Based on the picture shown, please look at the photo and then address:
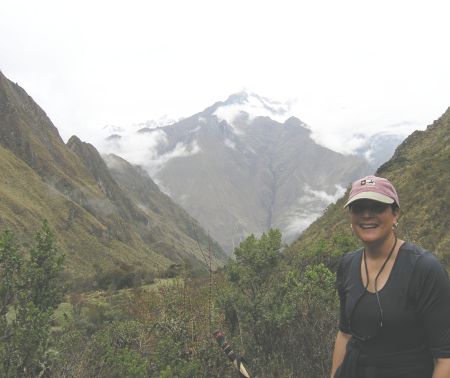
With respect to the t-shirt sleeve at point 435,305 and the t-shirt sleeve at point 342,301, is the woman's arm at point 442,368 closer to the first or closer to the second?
the t-shirt sleeve at point 435,305

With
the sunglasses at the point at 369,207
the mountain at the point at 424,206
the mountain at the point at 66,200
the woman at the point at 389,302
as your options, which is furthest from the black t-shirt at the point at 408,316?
the mountain at the point at 66,200

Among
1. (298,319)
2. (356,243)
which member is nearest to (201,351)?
(298,319)

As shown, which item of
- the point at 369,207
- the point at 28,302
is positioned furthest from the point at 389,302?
the point at 28,302

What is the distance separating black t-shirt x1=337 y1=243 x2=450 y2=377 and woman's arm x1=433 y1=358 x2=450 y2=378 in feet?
0.10

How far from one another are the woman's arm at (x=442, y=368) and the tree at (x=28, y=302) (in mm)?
4527

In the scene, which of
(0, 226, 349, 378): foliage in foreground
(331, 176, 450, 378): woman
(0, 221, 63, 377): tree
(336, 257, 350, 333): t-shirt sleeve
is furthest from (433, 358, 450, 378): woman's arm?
(0, 221, 63, 377): tree

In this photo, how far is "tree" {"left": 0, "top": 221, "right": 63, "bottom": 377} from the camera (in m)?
5.46

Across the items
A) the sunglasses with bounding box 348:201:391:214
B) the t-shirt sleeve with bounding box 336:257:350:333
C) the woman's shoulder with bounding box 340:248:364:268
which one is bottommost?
the t-shirt sleeve with bounding box 336:257:350:333

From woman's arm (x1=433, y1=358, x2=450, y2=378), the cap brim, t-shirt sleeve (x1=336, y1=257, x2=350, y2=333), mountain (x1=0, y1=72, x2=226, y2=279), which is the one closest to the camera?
woman's arm (x1=433, y1=358, x2=450, y2=378)

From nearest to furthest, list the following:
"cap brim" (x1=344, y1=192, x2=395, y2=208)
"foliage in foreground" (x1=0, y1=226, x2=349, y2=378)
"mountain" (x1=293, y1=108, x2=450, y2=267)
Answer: "cap brim" (x1=344, y1=192, x2=395, y2=208) < "foliage in foreground" (x1=0, y1=226, x2=349, y2=378) < "mountain" (x1=293, y1=108, x2=450, y2=267)

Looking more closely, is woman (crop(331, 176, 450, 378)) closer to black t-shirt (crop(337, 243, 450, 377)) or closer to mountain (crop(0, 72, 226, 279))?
black t-shirt (crop(337, 243, 450, 377))

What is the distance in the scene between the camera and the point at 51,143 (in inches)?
5084

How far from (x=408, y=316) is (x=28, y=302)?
515 cm

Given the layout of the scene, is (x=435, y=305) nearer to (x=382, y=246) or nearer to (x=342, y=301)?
(x=382, y=246)
